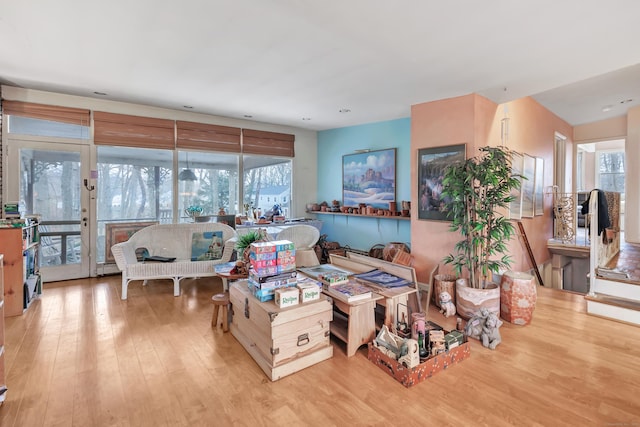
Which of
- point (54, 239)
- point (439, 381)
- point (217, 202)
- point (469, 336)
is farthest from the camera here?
point (217, 202)

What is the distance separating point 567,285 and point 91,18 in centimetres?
821

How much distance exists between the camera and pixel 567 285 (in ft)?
20.2

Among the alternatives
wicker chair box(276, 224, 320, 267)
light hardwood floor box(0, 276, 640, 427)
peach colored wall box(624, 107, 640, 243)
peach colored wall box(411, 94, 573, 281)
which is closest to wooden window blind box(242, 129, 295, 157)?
wicker chair box(276, 224, 320, 267)

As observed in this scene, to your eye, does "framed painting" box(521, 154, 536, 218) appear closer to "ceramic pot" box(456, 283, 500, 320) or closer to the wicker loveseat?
"ceramic pot" box(456, 283, 500, 320)

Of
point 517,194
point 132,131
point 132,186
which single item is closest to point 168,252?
point 132,186

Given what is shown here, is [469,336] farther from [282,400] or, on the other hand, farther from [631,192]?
[631,192]

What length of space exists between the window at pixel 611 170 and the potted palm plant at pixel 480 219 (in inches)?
300

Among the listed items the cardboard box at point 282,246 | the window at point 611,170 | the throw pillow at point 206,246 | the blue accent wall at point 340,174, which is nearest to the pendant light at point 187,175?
the throw pillow at point 206,246

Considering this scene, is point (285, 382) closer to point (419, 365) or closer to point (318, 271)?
point (419, 365)

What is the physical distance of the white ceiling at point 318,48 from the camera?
2.20 metres

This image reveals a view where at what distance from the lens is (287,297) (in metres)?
2.27

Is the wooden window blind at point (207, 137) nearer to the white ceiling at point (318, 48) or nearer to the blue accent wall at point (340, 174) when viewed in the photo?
the white ceiling at point (318, 48)

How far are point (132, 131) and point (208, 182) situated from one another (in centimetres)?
141

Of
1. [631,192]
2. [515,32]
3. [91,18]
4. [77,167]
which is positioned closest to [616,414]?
[515,32]
